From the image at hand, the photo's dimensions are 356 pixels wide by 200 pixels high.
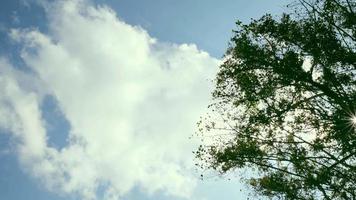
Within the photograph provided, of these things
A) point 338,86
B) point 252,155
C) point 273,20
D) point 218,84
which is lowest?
point 252,155

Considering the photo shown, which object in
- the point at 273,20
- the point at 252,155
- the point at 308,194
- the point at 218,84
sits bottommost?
the point at 308,194

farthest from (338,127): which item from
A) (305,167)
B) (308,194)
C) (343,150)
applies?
(308,194)

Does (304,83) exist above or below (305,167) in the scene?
above

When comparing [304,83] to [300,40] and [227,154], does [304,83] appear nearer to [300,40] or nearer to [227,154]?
[300,40]

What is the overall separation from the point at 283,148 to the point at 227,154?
2.41 metres

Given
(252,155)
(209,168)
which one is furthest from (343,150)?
(209,168)

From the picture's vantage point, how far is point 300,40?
18062 mm

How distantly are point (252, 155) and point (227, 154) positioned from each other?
108cm

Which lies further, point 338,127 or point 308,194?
point 308,194

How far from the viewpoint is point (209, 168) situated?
19875mm

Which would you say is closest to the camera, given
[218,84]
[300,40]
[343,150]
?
[343,150]

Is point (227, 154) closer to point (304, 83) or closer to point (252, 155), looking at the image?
point (252, 155)

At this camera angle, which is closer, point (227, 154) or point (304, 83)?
point (304, 83)

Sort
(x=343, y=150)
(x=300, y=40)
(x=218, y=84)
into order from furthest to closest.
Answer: (x=218, y=84)
(x=300, y=40)
(x=343, y=150)
